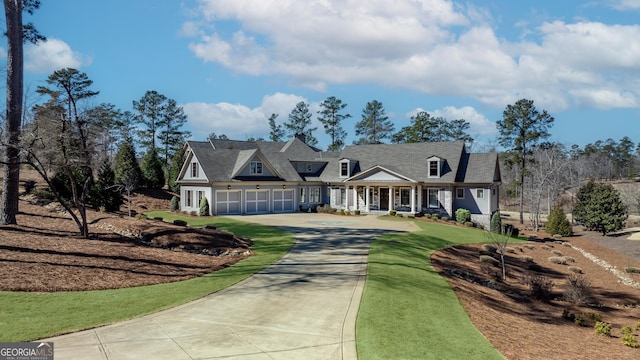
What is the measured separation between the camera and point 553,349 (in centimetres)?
1053

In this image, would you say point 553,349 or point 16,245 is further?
point 16,245

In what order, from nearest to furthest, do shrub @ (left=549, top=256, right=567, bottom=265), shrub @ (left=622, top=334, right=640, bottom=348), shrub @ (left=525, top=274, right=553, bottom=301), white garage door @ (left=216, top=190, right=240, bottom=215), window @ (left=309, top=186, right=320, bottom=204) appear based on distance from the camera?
1. shrub @ (left=622, top=334, right=640, bottom=348)
2. shrub @ (left=525, top=274, right=553, bottom=301)
3. shrub @ (left=549, top=256, right=567, bottom=265)
4. white garage door @ (left=216, top=190, right=240, bottom=215)
5. window @ (left=309, top=186, right=320, bottom=204)

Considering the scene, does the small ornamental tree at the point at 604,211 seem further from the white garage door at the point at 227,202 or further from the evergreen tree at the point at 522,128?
the white garage door at the point at 227,202

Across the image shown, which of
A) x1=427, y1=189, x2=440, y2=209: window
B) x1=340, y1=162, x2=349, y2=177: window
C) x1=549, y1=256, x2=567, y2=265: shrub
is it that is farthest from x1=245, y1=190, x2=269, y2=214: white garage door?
x1=549, y1=256, x2=567, y2=265: shrub

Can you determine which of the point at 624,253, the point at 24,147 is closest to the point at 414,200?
the point at 624,253

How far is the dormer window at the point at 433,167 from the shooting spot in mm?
37969

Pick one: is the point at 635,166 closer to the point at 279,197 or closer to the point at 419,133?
the point at 419,133

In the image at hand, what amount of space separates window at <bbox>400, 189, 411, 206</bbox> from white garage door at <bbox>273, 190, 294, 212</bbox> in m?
10.8

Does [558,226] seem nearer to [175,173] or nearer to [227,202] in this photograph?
[227,202]

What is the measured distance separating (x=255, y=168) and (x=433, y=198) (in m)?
17.0

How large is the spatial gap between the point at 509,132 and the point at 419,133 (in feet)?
72.9

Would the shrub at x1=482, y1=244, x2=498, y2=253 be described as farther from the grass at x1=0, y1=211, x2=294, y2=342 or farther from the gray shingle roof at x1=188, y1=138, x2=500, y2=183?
the grass at x1=0, y1=211, x2=294, y2=342

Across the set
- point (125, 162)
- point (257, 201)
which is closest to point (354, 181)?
point (257, 201)

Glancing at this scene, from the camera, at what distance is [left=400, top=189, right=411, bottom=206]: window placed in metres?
39.4
